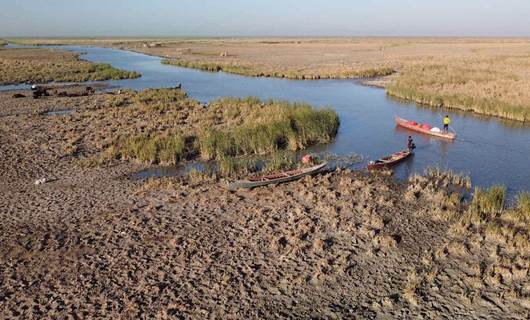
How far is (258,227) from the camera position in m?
14.8

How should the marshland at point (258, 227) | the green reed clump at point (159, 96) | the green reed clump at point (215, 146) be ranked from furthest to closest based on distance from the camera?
the green reed clump at point (159, 96), the green reed clump at point (215, 146), the marshland at point (258, 227)

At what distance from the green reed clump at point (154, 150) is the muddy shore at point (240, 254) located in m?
3.21

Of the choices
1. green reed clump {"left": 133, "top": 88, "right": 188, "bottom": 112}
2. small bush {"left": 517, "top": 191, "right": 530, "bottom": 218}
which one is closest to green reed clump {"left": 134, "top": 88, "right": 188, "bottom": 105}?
green reed clump {"left": 133, "top": 88, "right": 188, "bottom": 112}

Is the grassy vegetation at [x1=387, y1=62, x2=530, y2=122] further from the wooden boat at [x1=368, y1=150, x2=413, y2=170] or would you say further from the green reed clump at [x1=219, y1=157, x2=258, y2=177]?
the green reed clump at [x1=219, y1=157, x2=258, y2=177]

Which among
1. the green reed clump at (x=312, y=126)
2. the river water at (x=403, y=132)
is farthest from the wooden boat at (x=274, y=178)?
the green reed clump at (x=312, y=126)

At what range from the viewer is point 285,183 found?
18.9 m

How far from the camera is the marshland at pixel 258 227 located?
11.1m

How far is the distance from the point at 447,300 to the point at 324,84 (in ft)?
151

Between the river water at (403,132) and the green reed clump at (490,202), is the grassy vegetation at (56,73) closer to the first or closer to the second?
the river water at (403,132)

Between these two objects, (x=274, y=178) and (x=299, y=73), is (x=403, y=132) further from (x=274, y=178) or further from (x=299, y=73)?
(x=299, y=73)

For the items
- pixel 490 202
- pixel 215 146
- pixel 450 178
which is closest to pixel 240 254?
pixel 490 202

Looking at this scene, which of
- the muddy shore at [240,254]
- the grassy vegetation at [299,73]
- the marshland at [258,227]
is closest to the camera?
the muddy shore at [240,254]

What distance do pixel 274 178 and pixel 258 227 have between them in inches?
162

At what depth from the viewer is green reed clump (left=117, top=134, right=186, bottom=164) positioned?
22.6m
